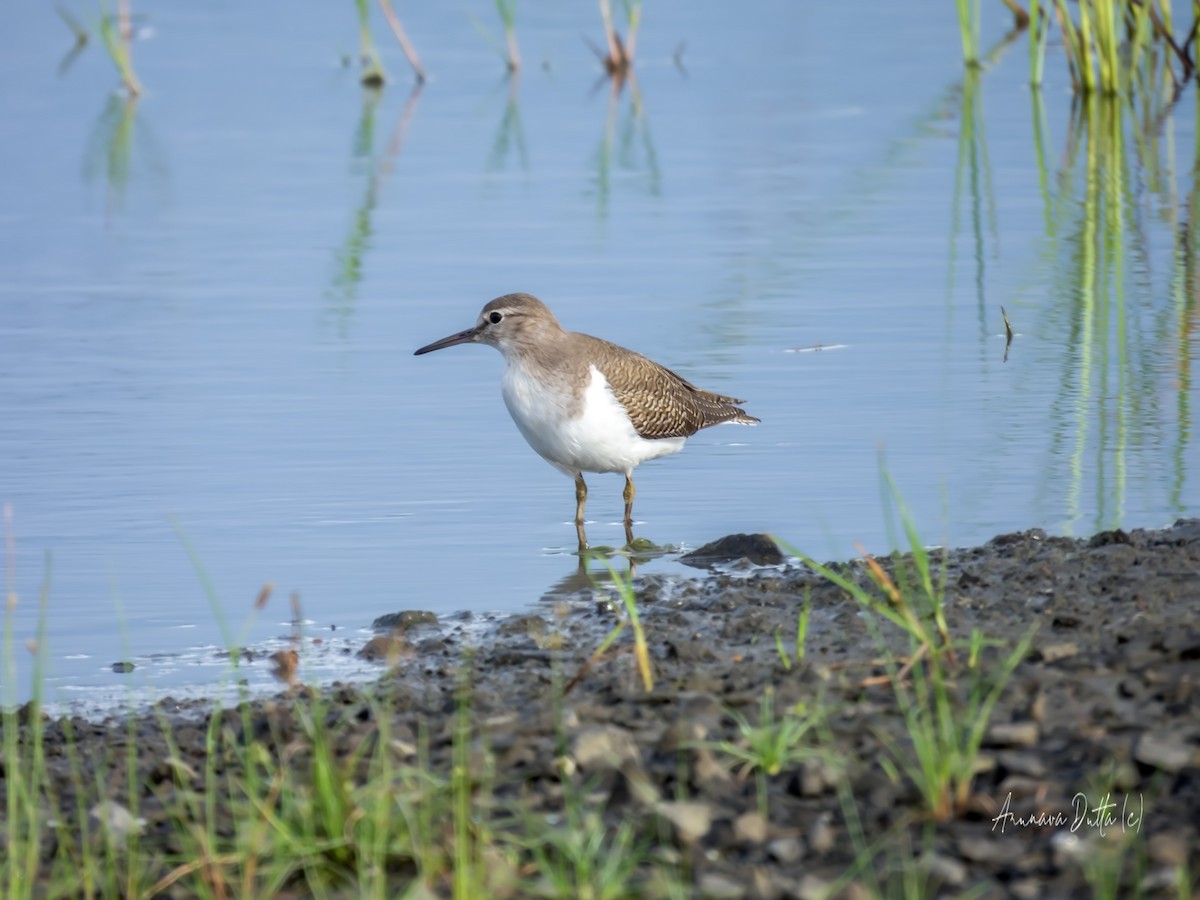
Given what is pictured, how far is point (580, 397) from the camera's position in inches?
325

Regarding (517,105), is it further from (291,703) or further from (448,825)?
(448,825)

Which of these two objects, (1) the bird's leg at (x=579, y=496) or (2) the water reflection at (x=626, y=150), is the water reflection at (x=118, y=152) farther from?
(1) the bird's leg at (x=579, y=496)

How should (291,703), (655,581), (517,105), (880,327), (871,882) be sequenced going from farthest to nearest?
(517,105), (880,327), (655,581), (291,703), (871,882)

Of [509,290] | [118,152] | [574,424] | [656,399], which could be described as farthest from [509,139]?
[574,424]

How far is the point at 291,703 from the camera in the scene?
554 cm

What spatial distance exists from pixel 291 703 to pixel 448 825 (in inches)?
63.5

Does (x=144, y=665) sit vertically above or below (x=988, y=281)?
below

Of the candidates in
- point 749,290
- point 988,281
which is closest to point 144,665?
point 749,290

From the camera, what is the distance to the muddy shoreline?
152 inches

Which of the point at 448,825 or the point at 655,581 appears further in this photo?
the point at 655,581

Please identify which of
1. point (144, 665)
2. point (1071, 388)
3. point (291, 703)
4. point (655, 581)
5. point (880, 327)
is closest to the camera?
point (291, 703)

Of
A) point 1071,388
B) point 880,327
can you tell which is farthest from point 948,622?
point 880,327

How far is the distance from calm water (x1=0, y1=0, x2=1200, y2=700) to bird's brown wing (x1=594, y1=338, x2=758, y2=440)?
1.21 ft

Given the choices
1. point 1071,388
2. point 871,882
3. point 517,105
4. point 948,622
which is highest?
point 517,105
